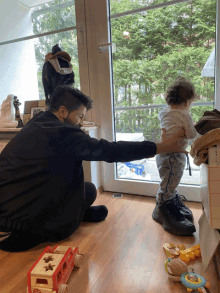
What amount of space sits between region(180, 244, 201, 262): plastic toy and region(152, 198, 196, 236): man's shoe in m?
0.16

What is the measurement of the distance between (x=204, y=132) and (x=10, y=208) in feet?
2.98

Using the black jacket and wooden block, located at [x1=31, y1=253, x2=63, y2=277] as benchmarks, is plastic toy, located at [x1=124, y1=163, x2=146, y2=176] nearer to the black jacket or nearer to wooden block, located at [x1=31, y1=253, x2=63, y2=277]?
the black jacket

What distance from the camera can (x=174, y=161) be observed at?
1301 millimetres

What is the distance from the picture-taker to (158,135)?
1626 mm

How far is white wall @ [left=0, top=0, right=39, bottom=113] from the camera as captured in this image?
196cm

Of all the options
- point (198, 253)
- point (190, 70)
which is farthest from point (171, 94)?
point (198, 253)

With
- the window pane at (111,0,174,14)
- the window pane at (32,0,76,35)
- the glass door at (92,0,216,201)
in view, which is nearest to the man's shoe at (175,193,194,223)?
the glass door at (92,0,216,201)

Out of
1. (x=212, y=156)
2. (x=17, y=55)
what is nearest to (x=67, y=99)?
(x=212, y=156)

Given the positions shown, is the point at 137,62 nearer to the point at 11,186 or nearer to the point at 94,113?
the point at 94,113

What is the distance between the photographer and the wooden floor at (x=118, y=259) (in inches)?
34.5

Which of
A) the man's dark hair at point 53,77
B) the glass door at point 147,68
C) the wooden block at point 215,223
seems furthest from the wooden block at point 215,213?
the man's dark hair at point 53,77

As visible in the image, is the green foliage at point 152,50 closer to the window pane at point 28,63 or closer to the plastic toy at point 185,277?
the window pane at point 28,63

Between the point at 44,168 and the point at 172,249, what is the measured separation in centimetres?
69

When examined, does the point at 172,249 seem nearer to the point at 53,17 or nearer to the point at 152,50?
the point at 152,50
